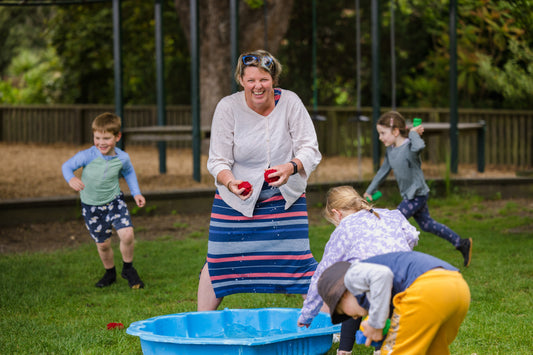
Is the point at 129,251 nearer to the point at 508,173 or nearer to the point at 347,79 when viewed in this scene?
the point at 508,173

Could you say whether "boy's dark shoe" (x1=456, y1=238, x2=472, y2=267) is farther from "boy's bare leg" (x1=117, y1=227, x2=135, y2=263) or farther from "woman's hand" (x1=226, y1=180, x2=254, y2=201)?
"woman's hand" (x1=226, y1=180, x2=254, y2=201)

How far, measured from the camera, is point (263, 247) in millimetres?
4359

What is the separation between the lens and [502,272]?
21.7 feet

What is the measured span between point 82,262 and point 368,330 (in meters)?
4.73

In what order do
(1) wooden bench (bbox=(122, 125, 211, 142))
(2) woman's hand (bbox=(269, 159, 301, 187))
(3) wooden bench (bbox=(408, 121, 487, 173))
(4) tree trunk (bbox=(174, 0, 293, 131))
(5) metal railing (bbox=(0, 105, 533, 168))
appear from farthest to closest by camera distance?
(4) tree trunk (bbox=(174, 0, 293, 131)) < (5) metal railing (bbox=(0, 105, 533, 168)) < (3) wooden bench (bbox=(408, 121, 487, 173)) < (1) wooden bench (bbox=(122, 125, 211, 142)) < (2) woman's hand (bbox=(269, 159, 301, 187))

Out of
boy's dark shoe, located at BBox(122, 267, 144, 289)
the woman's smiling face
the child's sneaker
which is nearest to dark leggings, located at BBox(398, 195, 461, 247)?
boy's dark shoe, located at BBox(122, 267, 144, 289)

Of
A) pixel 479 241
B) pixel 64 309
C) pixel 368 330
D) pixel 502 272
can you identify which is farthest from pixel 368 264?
pixel 479 241

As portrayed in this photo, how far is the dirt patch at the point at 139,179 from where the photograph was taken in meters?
8.77

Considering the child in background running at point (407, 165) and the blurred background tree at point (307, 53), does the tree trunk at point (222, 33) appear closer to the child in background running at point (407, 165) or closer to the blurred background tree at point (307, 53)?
the blurred background tree at point (307, 53)

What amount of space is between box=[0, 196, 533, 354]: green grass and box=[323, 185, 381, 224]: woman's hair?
Result: 1097mm

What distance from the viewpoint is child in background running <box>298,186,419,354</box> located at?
356cm

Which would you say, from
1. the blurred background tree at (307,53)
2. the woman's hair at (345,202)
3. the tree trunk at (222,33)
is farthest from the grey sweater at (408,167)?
the tree trunk at (222,33)

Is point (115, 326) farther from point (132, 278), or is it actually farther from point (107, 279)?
point (107, 279)

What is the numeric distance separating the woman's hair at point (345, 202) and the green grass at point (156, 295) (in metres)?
1.10
